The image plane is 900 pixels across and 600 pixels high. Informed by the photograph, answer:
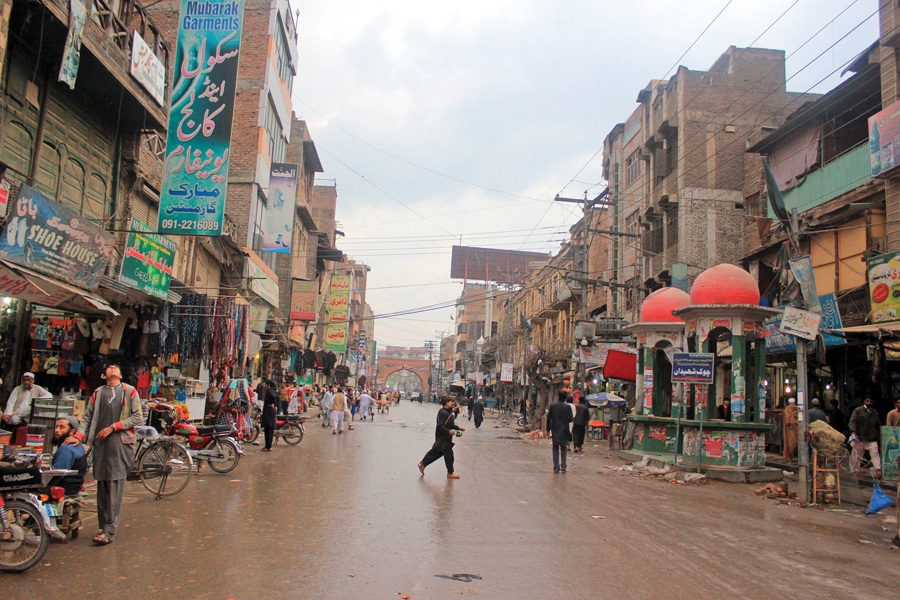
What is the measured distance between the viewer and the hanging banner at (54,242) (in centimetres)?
988

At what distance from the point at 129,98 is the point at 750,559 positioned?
13.5m

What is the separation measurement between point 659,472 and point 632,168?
872 inches

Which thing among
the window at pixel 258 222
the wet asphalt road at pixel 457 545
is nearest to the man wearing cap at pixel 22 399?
the wet asphalt road at pixel 457 545

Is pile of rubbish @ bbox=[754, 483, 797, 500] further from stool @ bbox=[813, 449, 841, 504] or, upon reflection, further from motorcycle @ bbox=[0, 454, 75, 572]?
motorcycle @ bbox=[0, 454, 75, 572]

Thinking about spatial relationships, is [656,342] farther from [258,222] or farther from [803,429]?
[258,222]

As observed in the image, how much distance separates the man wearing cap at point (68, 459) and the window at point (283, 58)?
2504cm

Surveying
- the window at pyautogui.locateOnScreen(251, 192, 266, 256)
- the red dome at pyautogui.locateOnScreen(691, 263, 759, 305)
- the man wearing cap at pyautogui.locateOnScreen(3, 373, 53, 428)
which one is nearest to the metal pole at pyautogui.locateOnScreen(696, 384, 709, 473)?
the red dome at pyautogui.locateOnScreen(691, 263, 759, 305)

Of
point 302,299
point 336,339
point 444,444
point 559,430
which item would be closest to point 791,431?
point 559,430

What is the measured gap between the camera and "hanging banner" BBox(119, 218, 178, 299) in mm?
13102

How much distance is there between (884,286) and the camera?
595 inches

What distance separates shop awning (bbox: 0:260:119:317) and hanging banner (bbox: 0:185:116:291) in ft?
0.63

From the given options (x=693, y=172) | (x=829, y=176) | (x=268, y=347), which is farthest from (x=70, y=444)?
(x=693, y=172)

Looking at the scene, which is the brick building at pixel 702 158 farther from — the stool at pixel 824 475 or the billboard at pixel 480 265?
the billboard at pixel 480 265

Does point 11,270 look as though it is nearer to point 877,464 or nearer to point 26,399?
point 26,399
